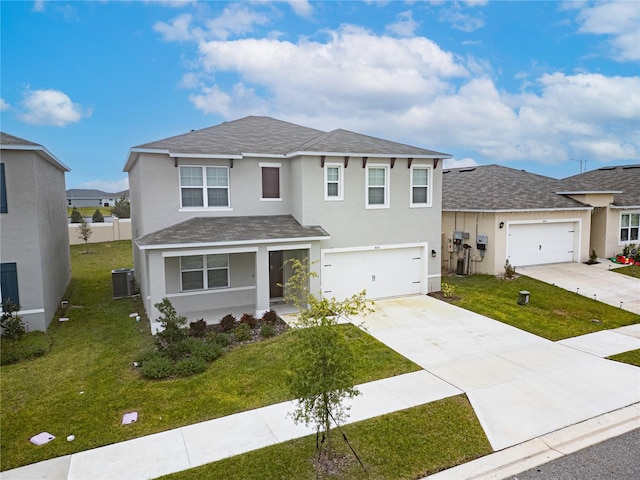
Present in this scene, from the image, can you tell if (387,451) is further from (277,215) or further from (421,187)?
(421,187)

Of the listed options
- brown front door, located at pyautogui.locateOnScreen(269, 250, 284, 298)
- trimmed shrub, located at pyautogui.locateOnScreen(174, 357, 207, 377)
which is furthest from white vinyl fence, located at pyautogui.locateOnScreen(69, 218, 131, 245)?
trimmed shrub, located at pyautogui.locateOnScreen(174, 357, 207, 377)

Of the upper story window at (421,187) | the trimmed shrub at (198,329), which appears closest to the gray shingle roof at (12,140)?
the trimmed shrub at (198,329)

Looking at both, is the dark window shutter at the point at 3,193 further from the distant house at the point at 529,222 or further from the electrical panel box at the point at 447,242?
the electrical panel box at the point at 447,242

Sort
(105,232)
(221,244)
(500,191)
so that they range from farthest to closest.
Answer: (105,232)
(500,191)
(221,244)

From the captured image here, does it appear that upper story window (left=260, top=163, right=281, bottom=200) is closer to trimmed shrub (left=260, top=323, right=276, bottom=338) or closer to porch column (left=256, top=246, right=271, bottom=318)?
porch column (left=256, top=246, right=271, bottom=318)

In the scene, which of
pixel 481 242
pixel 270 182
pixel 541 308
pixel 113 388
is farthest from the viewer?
pixel 481 242

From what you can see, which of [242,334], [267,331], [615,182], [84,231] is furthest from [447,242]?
[84,231]
